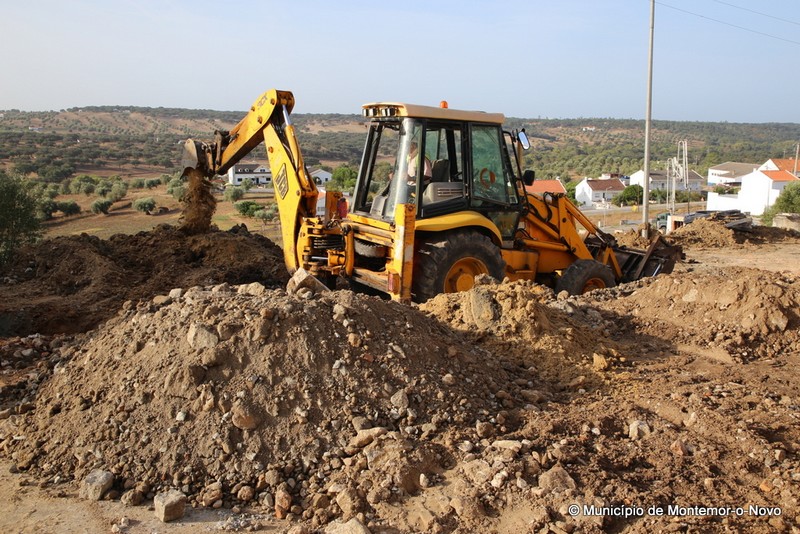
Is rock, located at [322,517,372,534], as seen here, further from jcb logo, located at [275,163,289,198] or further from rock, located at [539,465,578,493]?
jcb logo, located at [275,163,289,198]

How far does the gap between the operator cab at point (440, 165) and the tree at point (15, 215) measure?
647cm

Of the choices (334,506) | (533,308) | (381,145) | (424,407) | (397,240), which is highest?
(381,145)

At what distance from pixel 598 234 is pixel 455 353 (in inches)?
231

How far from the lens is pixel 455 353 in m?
5.51

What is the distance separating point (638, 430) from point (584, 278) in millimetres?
4664

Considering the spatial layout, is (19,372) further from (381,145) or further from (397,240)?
(381,145)

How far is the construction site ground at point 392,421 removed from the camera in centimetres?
394

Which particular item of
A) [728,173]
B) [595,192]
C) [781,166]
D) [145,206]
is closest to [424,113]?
[145,206]

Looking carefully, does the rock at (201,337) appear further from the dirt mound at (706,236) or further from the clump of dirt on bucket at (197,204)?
the dirt mound at (706,236)

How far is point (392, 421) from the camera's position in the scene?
470 cm

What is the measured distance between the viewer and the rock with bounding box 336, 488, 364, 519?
12.9ft

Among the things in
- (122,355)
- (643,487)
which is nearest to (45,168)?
(122,355)

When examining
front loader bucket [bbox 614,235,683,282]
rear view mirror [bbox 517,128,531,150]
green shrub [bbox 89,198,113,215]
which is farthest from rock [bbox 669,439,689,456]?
green shrub [bbox 89,198,113,215]

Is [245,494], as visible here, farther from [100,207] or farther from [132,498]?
[100,207]
